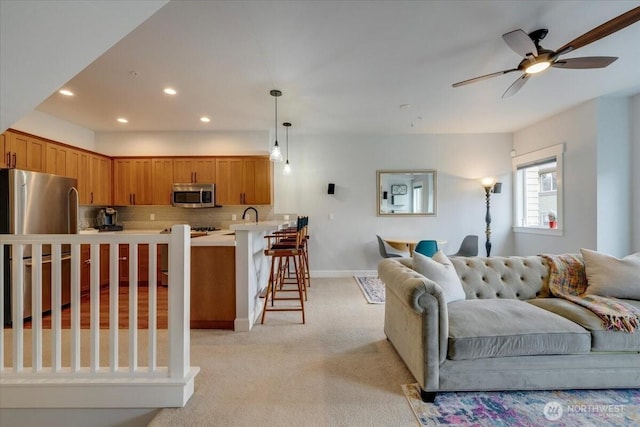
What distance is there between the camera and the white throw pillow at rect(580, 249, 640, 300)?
211 centimetres

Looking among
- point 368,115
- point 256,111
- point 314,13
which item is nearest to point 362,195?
point 368,115

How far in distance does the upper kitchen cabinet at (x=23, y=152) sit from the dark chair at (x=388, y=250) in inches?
188

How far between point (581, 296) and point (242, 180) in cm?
451

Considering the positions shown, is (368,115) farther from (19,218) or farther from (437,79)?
(19,218)

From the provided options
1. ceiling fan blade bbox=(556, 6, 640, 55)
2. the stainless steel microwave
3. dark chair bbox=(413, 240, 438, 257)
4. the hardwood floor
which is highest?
ceiling fan blade bbox=(556, 6, 640, 55)

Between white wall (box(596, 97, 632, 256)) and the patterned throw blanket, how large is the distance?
1933mm

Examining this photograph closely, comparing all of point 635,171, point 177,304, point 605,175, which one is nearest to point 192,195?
point 177,304

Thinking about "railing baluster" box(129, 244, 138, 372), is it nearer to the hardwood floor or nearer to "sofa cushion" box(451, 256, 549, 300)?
the hardwood floor

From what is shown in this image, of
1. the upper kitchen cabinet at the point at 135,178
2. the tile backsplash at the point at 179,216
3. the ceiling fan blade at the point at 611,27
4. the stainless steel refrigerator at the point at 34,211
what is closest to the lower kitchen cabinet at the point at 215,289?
the stainless steel refrigerator at the point at 34,211

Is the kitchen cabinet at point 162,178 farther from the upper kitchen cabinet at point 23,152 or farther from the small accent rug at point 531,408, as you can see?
the small accent rug at point 531,408

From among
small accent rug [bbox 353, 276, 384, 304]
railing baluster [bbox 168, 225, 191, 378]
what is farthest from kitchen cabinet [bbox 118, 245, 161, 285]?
small accent rug [bbox 353, 276, 384, 304]

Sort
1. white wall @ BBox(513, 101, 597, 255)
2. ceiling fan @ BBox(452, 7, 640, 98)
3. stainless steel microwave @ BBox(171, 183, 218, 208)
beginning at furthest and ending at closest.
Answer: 1. stainless steel microwave @ BBox(171, 183, 218, 208)
2. white wall @ BBox(513, 101, 597, 255)
3. ceiling fan @ BBox(452, 7, 640, 98)

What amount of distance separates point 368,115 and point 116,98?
3.35 meters

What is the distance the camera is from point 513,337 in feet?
→ 5.70
